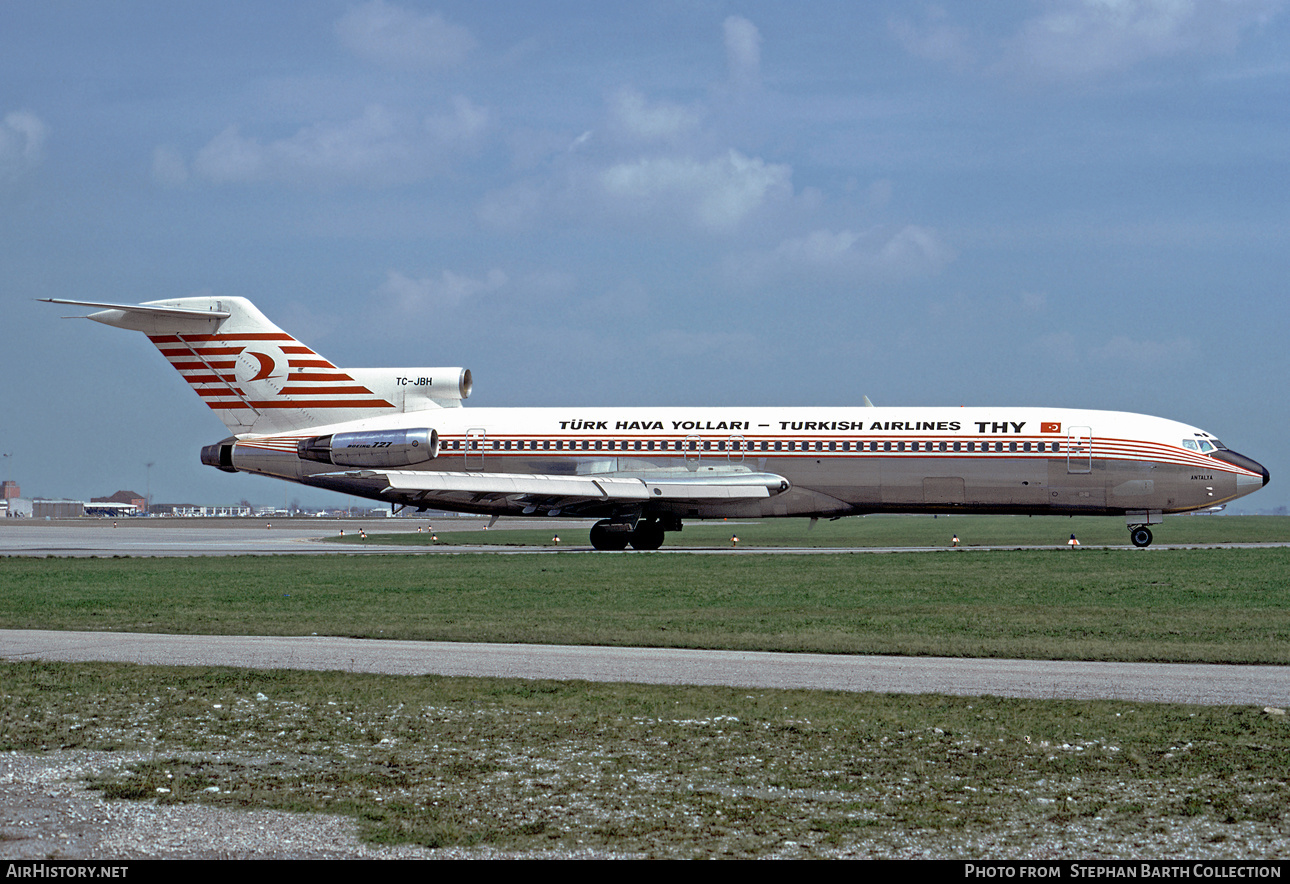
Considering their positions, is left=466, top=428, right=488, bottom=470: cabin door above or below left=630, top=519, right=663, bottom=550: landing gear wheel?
above

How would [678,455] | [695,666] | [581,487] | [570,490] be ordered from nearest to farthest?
[695,666] < [570,490] < [581,487] < [678,455]

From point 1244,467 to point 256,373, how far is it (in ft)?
106

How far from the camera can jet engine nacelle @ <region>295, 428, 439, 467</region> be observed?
39.7m

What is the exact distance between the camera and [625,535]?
39094 mm

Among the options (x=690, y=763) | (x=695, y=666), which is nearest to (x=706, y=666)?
(x=695, y=666)

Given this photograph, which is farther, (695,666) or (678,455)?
(678,455)

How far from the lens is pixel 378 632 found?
54.3 feet

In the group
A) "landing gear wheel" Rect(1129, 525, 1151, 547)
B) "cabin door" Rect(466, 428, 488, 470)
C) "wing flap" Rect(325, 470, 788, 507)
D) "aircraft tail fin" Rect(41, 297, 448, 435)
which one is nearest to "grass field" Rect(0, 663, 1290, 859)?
"wing flap" Rect(325, 470, 788, 507)

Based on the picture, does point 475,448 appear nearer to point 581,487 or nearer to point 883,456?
point 581,487

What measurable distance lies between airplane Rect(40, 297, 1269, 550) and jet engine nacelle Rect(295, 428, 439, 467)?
46 mm

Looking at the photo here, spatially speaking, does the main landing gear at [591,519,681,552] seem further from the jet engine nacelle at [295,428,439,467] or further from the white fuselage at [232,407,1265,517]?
the jet engine nacelle at [295,428,439,467]
